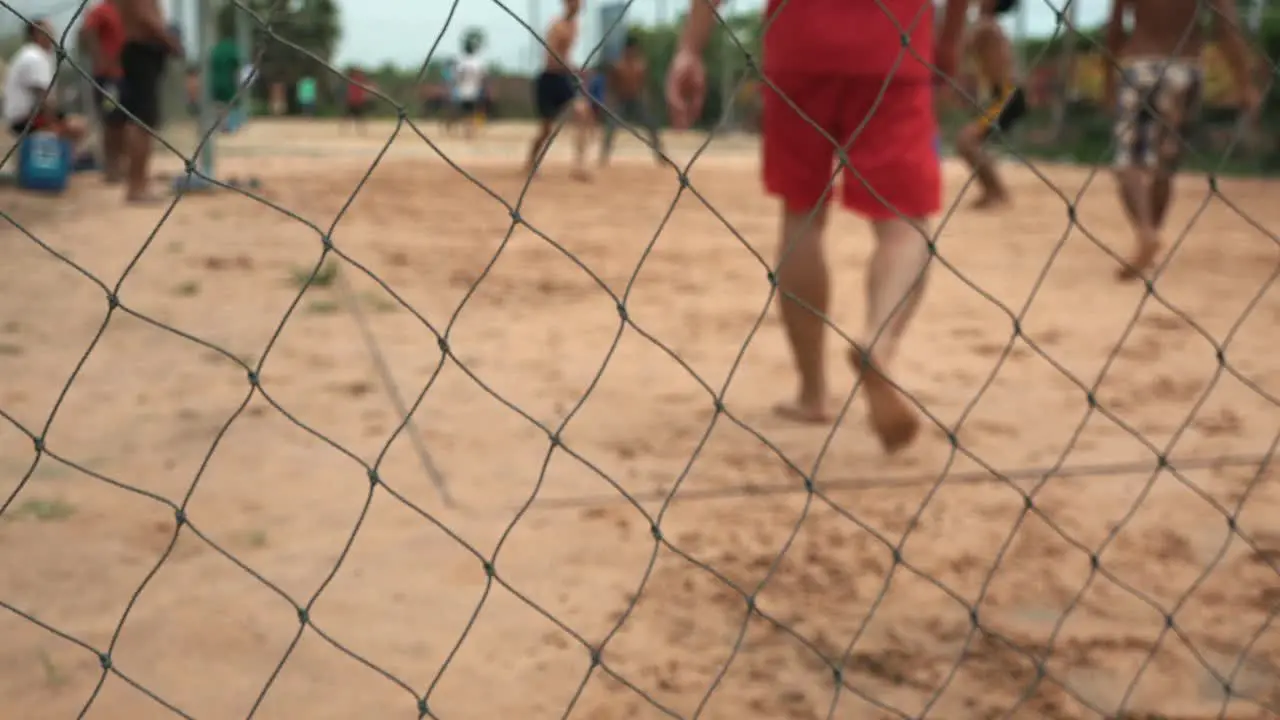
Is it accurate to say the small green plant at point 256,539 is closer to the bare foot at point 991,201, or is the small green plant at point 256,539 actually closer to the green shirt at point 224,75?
the bare foot at point 991,201

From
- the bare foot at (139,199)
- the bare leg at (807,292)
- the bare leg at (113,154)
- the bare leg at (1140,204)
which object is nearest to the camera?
the bare leg at (807,292)

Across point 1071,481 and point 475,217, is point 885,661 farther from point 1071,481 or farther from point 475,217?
point 475,217

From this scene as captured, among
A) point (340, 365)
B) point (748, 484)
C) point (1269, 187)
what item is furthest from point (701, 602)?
point (1269, 187)

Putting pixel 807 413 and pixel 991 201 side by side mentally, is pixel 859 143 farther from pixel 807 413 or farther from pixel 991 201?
pixel 991 201

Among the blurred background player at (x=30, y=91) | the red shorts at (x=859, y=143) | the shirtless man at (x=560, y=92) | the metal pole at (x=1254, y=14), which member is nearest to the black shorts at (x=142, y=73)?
the blurred background player at (x=30, y=91)

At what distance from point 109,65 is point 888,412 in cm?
514

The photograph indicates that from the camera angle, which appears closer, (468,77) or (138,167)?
(138,167)

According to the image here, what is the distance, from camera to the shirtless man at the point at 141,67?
4746mm

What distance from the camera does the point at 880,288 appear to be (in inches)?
76.6

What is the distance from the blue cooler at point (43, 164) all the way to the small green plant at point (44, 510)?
4.23 m

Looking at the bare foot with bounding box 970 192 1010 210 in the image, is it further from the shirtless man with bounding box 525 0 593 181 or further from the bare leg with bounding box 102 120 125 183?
the bare leg with bounding box 102 120 125 183

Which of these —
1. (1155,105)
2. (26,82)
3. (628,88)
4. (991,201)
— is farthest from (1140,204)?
(628,88)

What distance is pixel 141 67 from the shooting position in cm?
490

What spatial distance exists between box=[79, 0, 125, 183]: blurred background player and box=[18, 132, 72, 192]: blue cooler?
0.35 m
